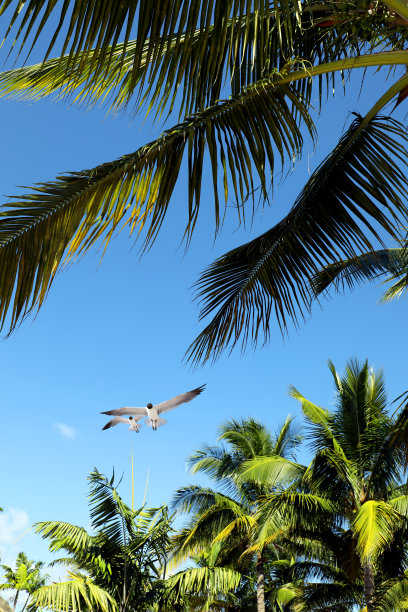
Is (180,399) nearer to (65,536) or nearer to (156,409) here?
(156,409)

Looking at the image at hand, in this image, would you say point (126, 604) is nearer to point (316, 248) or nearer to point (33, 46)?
point (316, 248)

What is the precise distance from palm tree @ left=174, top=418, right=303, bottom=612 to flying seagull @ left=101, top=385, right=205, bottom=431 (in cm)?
423

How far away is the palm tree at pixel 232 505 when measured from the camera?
1817cm

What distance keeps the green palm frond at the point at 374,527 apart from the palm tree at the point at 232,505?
17.6ft

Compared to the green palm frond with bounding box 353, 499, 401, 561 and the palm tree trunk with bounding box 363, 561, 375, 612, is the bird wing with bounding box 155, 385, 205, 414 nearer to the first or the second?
the green palm frond with bounding box 353, 499, 401, 561

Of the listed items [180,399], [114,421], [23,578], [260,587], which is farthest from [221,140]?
[23,578]

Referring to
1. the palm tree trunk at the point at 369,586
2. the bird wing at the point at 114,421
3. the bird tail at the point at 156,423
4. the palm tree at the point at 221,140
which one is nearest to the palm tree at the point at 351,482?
the palm tree trunk at the point at 369,586

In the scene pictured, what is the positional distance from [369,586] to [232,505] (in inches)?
223

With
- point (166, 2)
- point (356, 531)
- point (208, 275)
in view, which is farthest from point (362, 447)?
point (166, 2)

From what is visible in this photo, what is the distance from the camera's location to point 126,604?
410 inches

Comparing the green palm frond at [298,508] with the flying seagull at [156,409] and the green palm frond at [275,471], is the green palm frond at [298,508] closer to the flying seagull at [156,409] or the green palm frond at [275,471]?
the green palm frond at [275,471]

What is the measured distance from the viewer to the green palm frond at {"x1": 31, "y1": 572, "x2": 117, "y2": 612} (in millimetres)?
8820

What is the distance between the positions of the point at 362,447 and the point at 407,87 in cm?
1276

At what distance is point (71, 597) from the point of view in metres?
8.95
